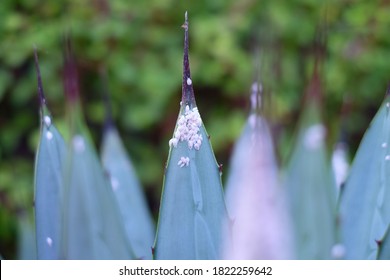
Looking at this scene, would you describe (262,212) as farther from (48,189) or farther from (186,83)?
(48,189)

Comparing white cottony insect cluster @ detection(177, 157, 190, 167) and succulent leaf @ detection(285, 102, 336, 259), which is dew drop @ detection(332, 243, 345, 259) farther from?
white cottony insect cluster @ detection(177, 157, 190, 167)

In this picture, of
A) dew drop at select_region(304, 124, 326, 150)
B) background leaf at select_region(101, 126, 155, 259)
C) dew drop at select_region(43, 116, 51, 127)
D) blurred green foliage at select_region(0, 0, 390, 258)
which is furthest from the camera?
blurred green foliage at select_region(0, 0, 390, 258)

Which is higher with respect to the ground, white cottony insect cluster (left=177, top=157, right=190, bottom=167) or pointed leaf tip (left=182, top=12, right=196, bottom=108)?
pointed leaf tip (left=182, top=12, right=196, bottom=108)

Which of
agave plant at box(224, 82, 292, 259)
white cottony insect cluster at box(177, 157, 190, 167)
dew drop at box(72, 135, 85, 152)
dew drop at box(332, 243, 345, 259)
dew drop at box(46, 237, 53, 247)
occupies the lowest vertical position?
dew drop at box(332, 243, 345, 259)

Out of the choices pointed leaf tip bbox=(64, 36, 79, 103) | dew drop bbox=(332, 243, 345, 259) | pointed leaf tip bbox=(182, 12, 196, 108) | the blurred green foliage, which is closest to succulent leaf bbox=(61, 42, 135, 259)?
pointed leaf tip bbox=(64, 36, 79, 103)

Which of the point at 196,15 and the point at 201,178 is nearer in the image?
the point at 201,178

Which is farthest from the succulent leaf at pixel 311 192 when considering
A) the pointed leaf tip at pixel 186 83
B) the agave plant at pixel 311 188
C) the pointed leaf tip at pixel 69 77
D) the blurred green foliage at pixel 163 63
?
the blurred green foliage at pixel 163 63
